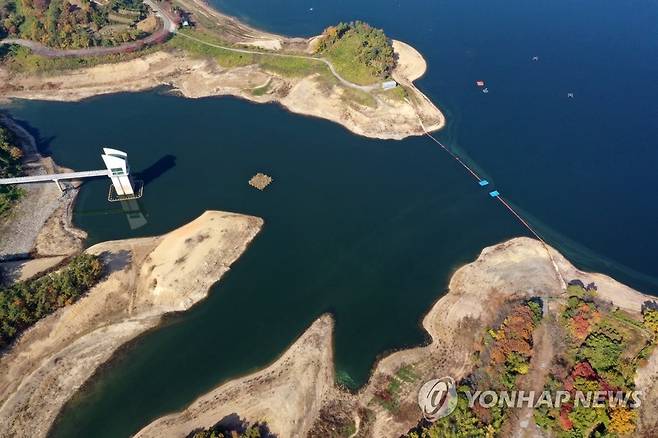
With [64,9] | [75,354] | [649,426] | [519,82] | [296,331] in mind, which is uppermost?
[519,82]

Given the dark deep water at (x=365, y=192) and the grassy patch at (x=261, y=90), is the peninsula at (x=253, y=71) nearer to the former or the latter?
the grassy patch at (x=261, y=90)

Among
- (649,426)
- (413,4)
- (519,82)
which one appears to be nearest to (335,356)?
(649,426)

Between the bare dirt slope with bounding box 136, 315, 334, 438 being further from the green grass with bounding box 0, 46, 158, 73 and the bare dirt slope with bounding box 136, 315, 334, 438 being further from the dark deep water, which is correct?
the green grass with bounding box 0, 46, 158, 73

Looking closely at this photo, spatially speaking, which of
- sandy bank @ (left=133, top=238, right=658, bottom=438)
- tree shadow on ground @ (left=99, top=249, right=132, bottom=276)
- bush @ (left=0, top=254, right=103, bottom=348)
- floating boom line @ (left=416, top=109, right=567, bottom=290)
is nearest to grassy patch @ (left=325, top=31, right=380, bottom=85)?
floating boom line @ (left=416, top=109, right=567, bottom=290)

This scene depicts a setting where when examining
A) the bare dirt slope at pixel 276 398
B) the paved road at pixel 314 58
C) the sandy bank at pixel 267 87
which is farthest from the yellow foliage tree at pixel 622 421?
the paved road at pixel 314 58

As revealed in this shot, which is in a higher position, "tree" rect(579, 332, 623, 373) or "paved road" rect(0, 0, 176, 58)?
"paved road" rect(0, 0, 176, 58)

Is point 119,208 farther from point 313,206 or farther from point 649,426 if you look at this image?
point 649,426
